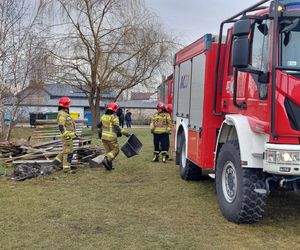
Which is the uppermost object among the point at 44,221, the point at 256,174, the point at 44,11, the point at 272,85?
the point at 44,11

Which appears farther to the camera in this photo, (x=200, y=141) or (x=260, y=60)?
(x=200, y=141)

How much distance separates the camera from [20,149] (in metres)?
12.2

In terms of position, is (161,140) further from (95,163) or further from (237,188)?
(237,188)

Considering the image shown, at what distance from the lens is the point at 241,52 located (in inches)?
203

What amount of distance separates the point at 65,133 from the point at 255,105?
5751 mm

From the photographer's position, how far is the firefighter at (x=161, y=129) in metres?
12.7

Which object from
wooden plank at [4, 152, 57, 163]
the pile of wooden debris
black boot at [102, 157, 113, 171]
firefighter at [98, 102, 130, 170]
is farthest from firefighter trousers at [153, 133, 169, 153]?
wooden plank at [4, 152, 57, 163]

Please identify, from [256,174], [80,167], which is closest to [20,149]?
[80,167]

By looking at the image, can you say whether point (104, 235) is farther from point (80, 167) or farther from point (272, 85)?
point (80, 167)

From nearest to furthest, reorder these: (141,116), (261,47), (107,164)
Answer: (261,47) < (107,164) < (141,116)

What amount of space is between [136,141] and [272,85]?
269 inches

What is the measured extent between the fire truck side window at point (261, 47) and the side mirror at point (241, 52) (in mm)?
229

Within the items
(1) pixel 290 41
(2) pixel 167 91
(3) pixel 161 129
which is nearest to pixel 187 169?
(3) pixel 161 129

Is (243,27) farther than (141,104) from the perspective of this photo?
No
